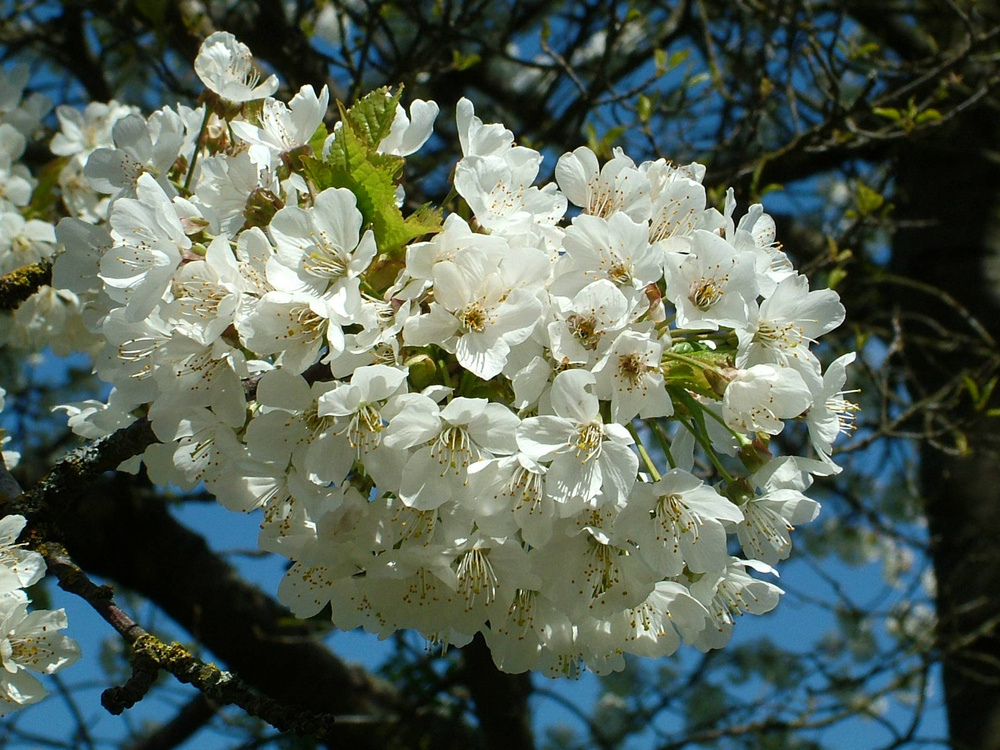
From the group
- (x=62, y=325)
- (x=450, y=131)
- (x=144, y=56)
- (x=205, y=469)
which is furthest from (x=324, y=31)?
(x=205, y=469)

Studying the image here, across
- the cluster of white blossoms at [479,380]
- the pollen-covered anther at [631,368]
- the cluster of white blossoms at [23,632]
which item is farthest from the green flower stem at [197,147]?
the pollen-covered anther at [631,368]

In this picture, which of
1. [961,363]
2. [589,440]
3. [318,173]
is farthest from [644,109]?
[961,363]

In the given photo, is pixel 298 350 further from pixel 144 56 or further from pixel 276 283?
pixel 144 56

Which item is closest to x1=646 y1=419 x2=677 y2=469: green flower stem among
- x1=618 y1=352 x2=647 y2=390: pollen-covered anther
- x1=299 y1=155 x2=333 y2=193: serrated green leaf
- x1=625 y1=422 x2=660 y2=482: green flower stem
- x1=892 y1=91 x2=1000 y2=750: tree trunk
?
x1=625 y1=422 x2=660 y2=482: green flower stem

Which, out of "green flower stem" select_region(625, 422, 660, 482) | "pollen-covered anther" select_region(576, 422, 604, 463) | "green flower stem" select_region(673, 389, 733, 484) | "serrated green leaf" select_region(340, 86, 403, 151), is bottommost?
"pollen-covered anther" select_region(576, 422, 604, 463)

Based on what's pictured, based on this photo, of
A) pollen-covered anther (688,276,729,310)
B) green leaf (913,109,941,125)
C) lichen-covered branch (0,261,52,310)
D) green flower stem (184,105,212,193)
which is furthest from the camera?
green leaf (913,109,941,125)

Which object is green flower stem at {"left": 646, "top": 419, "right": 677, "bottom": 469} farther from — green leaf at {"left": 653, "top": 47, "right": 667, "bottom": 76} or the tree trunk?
the tree trunk
